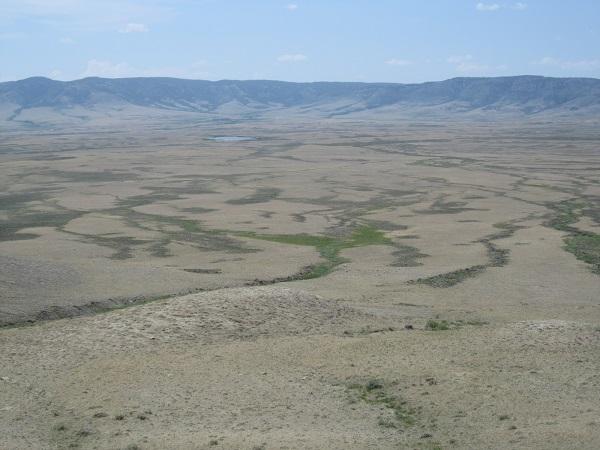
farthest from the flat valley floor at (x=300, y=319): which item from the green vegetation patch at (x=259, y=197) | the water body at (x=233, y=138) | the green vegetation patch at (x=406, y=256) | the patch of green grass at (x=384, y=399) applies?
the water body at (x=233, y=138)

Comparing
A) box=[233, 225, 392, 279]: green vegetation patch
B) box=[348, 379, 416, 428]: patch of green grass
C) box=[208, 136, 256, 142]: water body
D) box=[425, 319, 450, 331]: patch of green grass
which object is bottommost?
box=[208, 136, 256, 142]: water body

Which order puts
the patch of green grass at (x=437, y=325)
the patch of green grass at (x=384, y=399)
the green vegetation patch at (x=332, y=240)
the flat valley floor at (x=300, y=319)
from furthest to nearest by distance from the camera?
the green vegetation patch at (x=332, y=240) → the patch of green grass at (x=437, y=325) → the patch of green grass at (x=384, y=399) → the flat valley floor at (x=300, y=319)

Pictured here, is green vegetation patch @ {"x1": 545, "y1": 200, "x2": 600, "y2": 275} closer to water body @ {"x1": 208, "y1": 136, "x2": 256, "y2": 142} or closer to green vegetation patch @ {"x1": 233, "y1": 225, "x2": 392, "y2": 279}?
green vegetation patch @ {"x1": 233, "y1": 225, "x2": 392, "y2": 279}

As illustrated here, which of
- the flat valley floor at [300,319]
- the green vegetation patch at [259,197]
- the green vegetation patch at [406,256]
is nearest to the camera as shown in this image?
the flat valley floor at [300,319]

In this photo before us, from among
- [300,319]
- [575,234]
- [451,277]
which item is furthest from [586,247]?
[300,319]

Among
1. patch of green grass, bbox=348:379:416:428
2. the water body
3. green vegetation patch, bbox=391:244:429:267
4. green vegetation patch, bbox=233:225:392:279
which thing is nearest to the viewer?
patch of green grass, bbox=348:379:416:428

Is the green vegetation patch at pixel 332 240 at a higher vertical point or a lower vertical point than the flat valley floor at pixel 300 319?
lower

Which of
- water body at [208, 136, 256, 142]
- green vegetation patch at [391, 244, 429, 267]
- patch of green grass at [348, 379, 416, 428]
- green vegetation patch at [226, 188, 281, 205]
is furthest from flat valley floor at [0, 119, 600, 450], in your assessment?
water body at [208, 136, 256, 142]

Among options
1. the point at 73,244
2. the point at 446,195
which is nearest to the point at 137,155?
the point at 446,195

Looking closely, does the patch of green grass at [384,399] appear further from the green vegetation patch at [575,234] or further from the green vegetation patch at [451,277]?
the green vegetation patch at [575,234]
